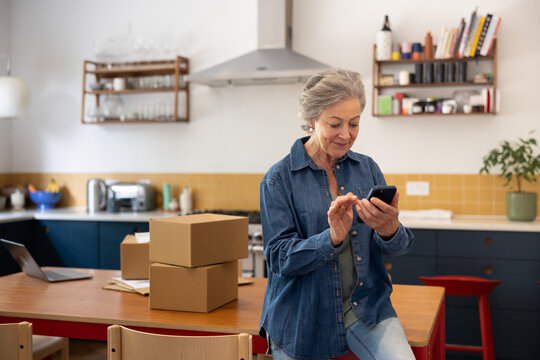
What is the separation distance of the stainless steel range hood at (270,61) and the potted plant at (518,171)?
4.45 ft

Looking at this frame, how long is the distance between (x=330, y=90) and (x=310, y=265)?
0.52 metres

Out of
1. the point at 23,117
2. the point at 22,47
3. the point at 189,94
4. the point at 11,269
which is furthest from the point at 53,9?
the point at 11,269

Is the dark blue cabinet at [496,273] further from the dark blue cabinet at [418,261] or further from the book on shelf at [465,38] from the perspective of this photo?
the book on shelf at [465,38]

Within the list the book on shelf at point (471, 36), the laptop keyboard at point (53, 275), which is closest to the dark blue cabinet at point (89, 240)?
the laptop keyboard at point (53, 275)

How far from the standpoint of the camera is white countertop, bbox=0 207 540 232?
3.81 metres

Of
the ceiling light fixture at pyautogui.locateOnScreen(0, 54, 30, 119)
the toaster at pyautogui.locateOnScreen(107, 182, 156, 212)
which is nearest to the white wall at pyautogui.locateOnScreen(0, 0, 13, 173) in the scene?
the ceiling light fixture at pyautogui.locateOnScreen(0, 54, 30, 119)

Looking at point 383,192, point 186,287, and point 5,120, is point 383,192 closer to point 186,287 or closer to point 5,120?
point 186,287

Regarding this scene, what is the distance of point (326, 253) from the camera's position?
1688mm

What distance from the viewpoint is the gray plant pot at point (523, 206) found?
13.3ft

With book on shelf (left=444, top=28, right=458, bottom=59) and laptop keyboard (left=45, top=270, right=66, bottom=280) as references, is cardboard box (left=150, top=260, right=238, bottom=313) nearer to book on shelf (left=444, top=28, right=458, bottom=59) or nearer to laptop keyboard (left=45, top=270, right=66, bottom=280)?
laptop keyboard (left=45, top=270, right=66, bottom=280)

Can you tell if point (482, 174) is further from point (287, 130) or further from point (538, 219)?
point (287, 130)

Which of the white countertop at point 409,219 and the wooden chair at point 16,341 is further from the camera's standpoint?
the white countertop at point 409,219

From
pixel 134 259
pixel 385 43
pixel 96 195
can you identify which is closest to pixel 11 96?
pixel 96 195

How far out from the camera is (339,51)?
182 inches
